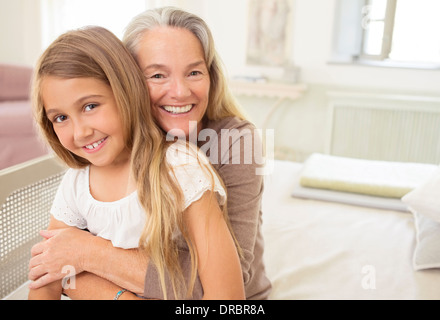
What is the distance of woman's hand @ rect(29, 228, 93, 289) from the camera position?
35.9 inches

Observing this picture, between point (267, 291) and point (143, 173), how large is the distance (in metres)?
0.50

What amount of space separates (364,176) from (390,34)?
65.8 inches

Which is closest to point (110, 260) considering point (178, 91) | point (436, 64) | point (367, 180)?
point (178, 91)

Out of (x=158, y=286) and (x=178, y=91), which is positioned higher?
(x=178, y=91)

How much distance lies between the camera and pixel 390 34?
10.2 feet

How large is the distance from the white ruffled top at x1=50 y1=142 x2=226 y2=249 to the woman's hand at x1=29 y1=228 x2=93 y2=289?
0.19 ft

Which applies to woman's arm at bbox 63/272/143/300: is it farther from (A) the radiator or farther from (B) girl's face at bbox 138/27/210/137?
(A) the radiator

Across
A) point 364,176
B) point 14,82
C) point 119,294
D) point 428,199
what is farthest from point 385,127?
point 14,82

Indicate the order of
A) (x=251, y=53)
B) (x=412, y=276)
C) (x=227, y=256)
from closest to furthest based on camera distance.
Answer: (x=227, y=256)
(x=412, y=276)
(x=251, y=53)

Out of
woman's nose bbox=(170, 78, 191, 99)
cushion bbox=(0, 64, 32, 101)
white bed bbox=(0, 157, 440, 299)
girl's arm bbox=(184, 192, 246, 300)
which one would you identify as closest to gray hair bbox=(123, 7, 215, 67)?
woman's nose bbox=(170, 78, 191, 99)

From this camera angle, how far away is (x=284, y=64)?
3.39 metres

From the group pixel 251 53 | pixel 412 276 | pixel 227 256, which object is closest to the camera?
pixel 227 256

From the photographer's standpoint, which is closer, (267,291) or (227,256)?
(227,256)
